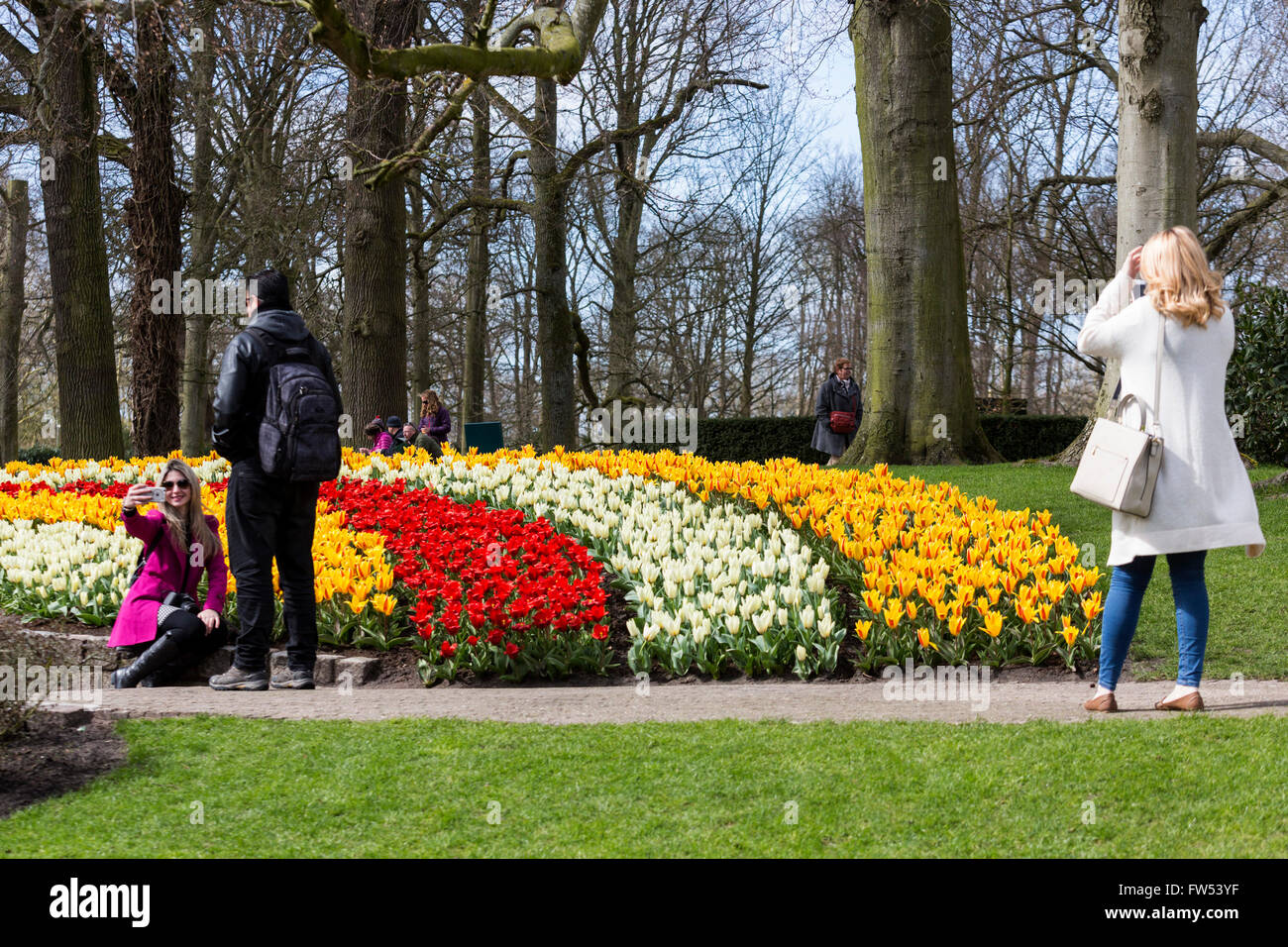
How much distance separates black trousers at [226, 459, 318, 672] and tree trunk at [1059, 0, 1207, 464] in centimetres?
653

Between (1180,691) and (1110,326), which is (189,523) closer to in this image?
(1110,326)

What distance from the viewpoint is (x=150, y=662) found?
600cm

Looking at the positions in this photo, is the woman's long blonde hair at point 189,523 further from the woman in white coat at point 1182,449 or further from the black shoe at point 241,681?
the woman in white coat at point 1182,449

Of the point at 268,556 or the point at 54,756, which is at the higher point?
the point at 268,556

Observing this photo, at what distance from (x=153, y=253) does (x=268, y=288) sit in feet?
28.6

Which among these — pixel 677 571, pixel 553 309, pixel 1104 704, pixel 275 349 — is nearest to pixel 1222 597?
pixel 1104 704

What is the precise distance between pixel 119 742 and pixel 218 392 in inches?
64.2

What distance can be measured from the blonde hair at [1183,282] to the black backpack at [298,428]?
11.5ft

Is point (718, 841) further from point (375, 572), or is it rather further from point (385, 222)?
point (385, 222)

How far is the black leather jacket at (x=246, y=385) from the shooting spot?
552 centimetres

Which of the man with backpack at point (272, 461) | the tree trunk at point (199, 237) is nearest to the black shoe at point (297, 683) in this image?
the man with backpack at point (272, 461)

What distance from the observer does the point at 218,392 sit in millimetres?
5457

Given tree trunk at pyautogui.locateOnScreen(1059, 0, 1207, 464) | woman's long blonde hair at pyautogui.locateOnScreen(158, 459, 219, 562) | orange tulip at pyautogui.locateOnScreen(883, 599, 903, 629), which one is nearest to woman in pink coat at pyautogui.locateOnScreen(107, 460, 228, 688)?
woman's long blonde hair at pyautogui.locateOnScreen(158, 459, 219, 562)
